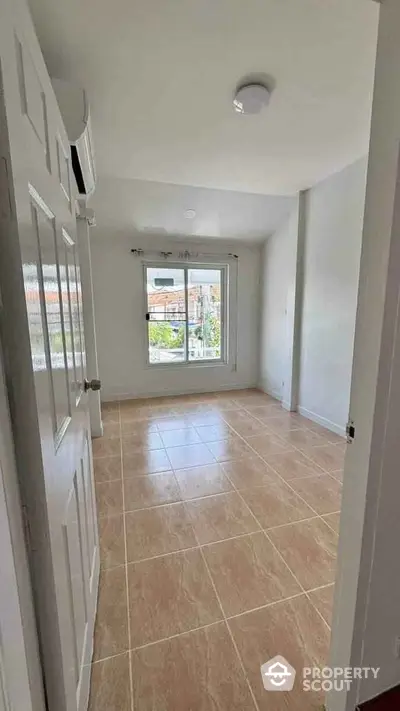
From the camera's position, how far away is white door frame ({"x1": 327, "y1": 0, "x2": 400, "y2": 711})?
0.76 m

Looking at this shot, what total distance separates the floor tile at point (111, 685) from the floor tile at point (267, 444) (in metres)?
1.88

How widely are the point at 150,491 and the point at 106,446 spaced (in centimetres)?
88

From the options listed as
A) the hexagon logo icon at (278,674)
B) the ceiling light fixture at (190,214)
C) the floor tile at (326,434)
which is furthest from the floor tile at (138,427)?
Result: the ceiling light fixture at (190,214)

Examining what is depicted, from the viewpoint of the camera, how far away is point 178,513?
2.04m

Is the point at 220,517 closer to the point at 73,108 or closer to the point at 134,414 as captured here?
the point at 134,414

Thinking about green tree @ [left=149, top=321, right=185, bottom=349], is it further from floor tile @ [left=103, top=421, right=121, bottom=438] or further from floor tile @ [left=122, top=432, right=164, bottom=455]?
floor tile @ [left=122, top=432, right=164, bottom=455]

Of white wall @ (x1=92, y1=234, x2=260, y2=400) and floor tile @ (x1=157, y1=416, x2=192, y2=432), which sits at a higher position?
white wall @ (x1=92, y1=234, x2=260, y2=400)

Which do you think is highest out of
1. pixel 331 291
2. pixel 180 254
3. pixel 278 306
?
pixel 180 254

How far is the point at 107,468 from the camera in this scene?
259cm

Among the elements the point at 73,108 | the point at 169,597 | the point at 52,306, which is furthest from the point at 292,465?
the point at 73,108

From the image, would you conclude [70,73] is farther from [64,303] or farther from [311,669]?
[311,669]

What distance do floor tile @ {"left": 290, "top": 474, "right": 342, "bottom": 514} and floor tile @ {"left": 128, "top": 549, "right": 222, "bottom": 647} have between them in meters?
0.90

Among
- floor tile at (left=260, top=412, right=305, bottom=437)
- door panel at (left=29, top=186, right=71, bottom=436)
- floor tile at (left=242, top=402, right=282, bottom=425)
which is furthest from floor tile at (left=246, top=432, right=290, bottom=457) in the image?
door panel at (left=29, top=186, right=71, bottom=436)

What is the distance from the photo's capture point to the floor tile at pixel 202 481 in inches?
89.2
